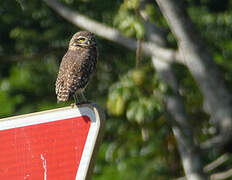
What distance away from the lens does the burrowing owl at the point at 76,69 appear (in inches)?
167

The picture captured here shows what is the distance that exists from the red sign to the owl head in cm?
181

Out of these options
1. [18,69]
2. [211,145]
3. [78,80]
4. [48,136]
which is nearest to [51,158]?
[48,136]

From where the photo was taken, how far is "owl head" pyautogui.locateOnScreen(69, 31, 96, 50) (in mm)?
4922

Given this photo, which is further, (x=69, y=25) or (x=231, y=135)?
(x=69, y=25)

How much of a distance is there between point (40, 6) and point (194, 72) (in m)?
3.45

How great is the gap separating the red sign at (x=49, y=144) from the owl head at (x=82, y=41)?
181 cm

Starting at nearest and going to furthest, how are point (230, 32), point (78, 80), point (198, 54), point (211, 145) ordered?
point (78, 80) → point (198, 54) → point (211, 145) → point (230, 32)

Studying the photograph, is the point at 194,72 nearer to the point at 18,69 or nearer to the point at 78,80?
the point at 78,80

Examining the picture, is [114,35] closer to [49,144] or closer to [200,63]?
[200,63]

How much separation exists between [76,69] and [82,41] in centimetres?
67

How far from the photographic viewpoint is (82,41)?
5008mm

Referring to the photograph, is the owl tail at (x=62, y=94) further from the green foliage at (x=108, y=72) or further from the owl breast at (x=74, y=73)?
the green foliage at (x=108, y=72)

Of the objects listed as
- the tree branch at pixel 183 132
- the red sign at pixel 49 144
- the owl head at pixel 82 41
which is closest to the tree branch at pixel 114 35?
the tree branch at pixel 183 132

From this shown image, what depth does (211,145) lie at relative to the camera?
22.6ft
